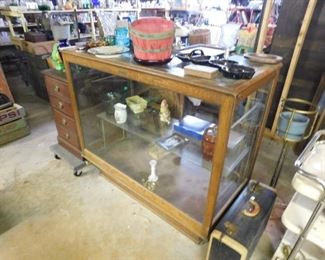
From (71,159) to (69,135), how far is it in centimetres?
19

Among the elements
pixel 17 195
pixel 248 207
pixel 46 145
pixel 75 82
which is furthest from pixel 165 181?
pixel 46 145

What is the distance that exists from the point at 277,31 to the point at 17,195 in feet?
7.87

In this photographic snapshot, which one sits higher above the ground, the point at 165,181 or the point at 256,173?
the point at 165,181

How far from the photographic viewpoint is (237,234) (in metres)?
1.01

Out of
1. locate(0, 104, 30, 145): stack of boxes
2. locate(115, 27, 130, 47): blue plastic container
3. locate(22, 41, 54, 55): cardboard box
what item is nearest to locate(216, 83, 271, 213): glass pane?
locate(115, 27, 130, 47): blue plastic container

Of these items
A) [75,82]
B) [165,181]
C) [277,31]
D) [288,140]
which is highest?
[277,31]

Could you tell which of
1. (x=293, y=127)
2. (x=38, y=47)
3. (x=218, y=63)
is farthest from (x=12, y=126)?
(x=293, y=127)

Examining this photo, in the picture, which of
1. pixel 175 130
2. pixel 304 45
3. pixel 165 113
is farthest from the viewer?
pixel 304 45

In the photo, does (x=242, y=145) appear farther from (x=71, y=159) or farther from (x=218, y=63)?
(x=71, y=159)

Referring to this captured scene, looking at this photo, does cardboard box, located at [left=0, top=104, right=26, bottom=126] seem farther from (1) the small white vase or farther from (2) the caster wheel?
(1) the small white vase

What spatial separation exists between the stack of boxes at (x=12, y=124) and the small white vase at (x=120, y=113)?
1122 millimetres

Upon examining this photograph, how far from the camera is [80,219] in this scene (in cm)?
142

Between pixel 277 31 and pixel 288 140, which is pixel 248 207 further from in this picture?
pixel 277 31

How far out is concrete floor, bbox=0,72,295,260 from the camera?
1.25 m
